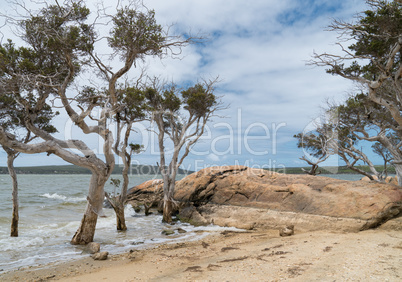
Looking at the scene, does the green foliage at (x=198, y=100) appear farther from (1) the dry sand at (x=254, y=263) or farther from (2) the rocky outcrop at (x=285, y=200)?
(1) the dry sand at (x=254, y=263)

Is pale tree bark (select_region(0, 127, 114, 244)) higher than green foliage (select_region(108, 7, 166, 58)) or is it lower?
lower

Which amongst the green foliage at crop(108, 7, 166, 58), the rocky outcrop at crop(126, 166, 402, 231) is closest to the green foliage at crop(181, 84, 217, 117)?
the rocky outcrop at crop(126, 166, 402, 231)

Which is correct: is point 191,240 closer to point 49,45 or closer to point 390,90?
point 49,45

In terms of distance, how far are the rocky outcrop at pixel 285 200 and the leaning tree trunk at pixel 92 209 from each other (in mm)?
6790

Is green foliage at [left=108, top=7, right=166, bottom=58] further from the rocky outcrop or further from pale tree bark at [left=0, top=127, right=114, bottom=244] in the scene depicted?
the rocky outcrop

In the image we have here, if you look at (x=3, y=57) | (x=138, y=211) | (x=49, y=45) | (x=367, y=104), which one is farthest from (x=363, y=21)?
(x=138, y=211)

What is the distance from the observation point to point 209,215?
15188mm

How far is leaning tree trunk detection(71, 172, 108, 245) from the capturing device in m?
9.79

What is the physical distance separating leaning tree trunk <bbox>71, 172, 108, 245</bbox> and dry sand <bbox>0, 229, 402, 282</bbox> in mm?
2182

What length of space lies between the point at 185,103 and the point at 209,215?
7349mm

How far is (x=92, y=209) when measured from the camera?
988cm

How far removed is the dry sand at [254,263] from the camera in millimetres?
5262

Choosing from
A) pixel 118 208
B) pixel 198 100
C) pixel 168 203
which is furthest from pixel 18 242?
pixel 198 100

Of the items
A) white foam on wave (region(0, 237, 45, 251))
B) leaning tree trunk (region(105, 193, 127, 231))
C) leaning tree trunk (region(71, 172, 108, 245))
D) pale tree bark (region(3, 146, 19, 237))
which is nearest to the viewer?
leaning tree trunk (region(71, 172, 108, 245))
